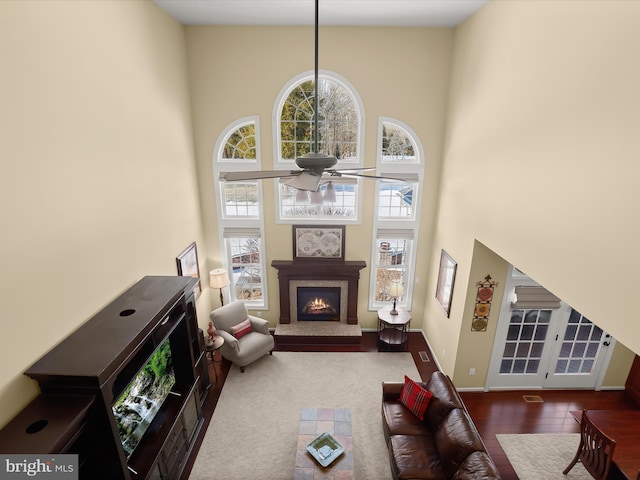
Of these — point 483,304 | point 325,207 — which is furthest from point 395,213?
point 483,304

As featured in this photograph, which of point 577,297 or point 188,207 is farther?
point 188,207

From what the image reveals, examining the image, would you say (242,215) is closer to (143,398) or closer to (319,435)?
(143,398)

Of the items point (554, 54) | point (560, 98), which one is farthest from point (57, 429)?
point (554, 54)

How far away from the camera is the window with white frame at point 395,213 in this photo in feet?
19.9

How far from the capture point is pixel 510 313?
5.02 metres

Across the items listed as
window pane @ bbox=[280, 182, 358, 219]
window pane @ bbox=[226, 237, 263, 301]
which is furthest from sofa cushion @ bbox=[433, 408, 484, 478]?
window pane @ bbox=[226, 237, 263, 301]

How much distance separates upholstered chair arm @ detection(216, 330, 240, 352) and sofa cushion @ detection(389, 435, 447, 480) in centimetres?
292

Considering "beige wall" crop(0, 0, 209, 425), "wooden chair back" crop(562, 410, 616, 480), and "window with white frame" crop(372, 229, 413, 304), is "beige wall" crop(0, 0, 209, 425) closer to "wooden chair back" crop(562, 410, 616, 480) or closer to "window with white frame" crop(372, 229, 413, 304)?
"window with white frame" crop(372, 229, 413, 304)

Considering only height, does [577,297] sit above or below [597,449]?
above

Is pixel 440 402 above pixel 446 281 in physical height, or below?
below

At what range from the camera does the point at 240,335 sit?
6.09m

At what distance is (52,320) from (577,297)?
4.37 metres

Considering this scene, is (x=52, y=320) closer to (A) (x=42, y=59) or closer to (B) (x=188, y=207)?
(A) (x=42, y=59)

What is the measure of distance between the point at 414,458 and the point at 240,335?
3499 millimetres
